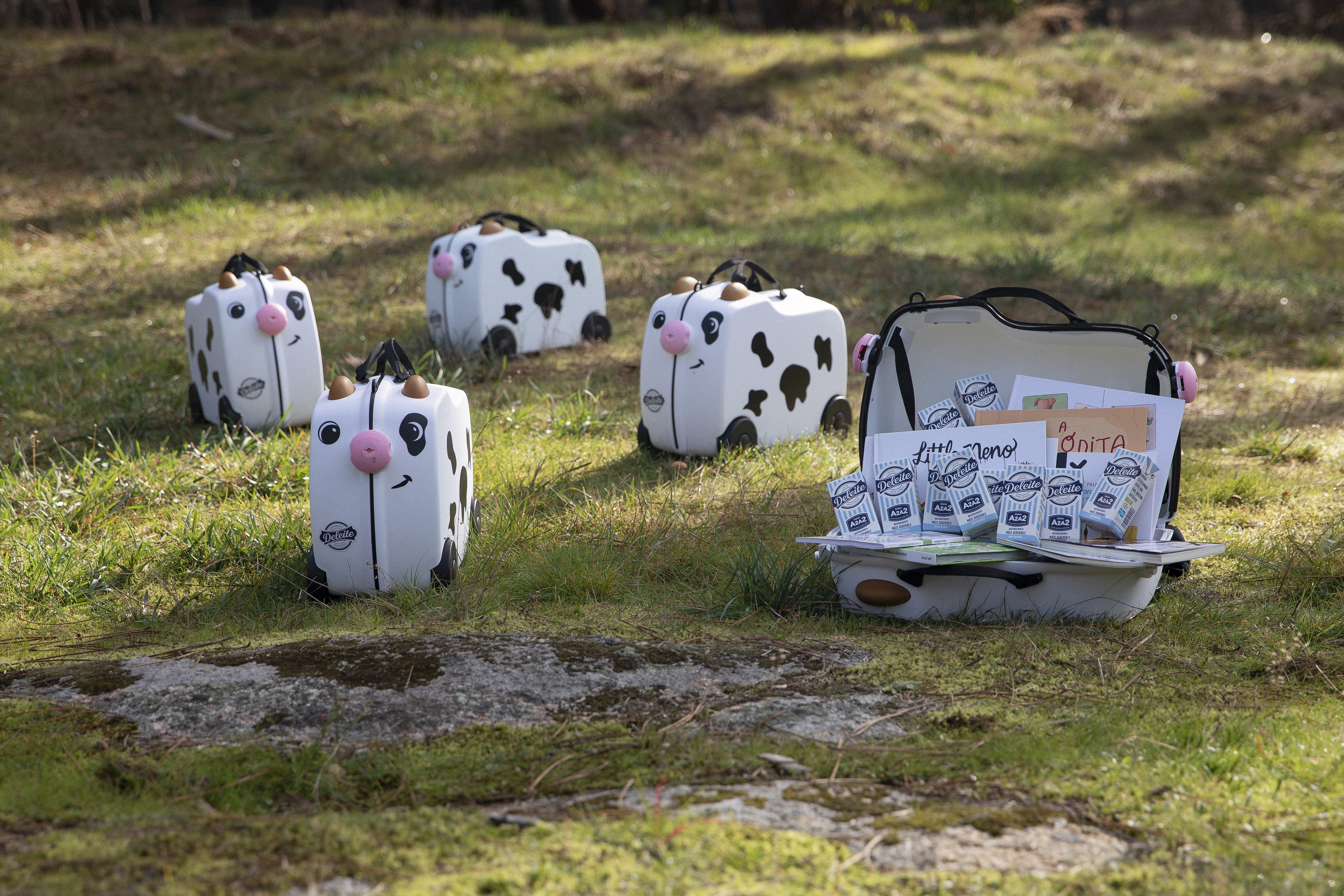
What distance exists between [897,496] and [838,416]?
6.43 ft

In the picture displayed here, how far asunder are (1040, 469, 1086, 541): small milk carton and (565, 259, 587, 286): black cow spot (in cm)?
405

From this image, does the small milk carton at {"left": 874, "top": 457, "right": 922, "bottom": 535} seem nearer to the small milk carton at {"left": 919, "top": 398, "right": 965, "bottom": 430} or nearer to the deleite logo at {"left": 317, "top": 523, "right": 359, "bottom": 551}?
the small milk carton at {"left": 919, "top": 398, "right": 965, "bottom": 430}

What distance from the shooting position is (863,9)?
15953 mm

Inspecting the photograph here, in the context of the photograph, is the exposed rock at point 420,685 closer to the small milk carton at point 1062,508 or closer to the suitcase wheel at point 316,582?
the suitcase wheel at point 316,582

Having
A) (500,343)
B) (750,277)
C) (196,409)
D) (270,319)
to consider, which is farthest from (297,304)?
(750,277)

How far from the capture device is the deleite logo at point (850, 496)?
304 centimetres

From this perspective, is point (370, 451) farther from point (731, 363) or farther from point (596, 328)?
point (596, 328)

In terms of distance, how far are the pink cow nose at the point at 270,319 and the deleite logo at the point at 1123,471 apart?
3.76 meters

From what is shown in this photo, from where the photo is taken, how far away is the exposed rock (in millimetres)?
2092

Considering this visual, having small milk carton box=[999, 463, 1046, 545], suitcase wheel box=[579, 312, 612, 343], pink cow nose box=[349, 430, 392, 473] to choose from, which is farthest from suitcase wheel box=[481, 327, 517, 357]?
small milk carton box=[999, 463, 1046, 545]

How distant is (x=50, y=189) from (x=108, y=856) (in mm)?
9737

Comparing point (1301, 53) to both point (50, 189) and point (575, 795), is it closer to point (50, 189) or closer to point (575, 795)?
point (50, 189)

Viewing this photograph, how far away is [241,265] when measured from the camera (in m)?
5.15

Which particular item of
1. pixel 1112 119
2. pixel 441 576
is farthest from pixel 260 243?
pixel 1112 119
